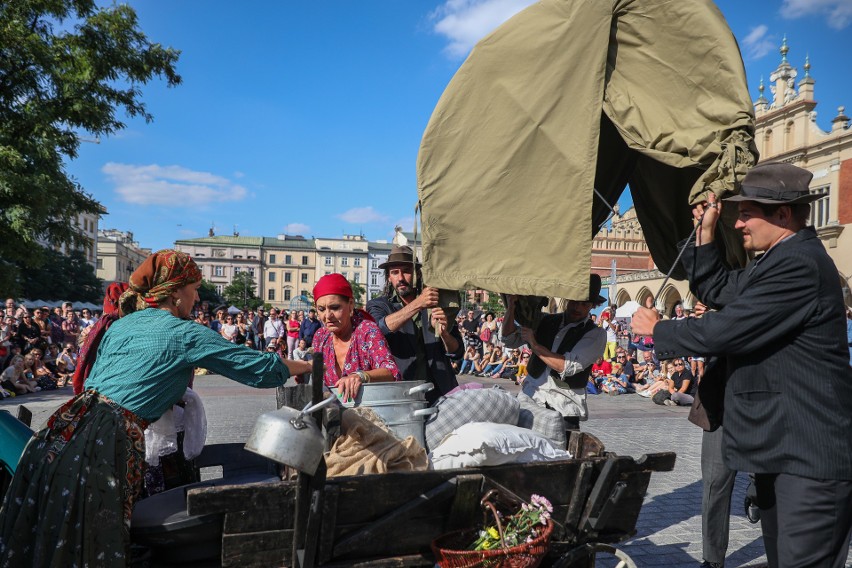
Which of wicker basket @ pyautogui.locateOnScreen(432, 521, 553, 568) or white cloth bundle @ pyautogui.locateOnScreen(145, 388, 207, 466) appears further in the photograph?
white cloth bundle @ pyautogui.locateOnScreen(145, 388, 207, 466)

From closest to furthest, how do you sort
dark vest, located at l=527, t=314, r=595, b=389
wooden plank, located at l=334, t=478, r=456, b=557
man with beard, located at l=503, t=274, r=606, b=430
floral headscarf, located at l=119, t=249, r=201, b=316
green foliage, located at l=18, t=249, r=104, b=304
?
wooden plank, located at l=334, t=478, r=456, b=557, floral headscarf, located at l=119, t=249, r=201, b=316, man with beard, located at l=503, t=274, r=606, b=430, dark vest, located at l=527, t=314, r=595, b=389, green foliage, located at l=18, t=249, r=104, b=304

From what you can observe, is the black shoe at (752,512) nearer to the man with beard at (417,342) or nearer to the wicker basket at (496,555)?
the man with beard at (417,342)

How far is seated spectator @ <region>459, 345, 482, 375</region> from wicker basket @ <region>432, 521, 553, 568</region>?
61.9 ft

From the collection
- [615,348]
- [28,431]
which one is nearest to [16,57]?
[28,431]

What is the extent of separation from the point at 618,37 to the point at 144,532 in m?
3.22

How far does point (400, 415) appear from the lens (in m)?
3.32

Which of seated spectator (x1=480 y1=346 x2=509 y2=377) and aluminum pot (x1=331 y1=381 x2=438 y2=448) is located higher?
aluminum pot (x1=331 y1=381 x2=438 y2=448)

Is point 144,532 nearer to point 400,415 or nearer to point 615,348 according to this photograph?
point 400,415

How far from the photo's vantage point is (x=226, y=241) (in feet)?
454

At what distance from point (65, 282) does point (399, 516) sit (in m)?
61.0

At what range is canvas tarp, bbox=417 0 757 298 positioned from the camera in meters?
3.07

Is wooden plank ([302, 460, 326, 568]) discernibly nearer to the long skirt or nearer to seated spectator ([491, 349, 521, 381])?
the long skirt

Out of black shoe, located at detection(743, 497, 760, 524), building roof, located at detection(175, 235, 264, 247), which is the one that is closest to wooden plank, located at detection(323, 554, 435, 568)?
black shoe, located at detection(743, 497, 760, 524)

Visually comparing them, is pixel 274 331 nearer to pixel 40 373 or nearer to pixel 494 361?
pixel 494 361
